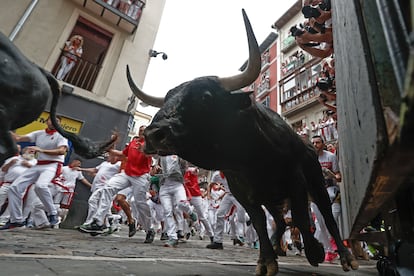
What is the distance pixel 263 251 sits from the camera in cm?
287

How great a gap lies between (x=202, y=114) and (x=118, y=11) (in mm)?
13378

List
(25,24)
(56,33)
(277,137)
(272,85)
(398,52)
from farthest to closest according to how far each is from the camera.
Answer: (272,85) < (56,33) < (25,24) < (277,137) < (398,52)

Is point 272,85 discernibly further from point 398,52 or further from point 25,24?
point 398,52

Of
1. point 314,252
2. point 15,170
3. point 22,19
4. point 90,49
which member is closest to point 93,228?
point 15,170

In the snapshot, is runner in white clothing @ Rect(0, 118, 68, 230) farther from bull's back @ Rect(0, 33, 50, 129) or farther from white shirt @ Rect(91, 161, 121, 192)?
bull's back @ Rect(0, 33, 50, 129)

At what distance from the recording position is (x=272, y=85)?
29.0 meters

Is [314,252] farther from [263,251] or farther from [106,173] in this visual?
[106,173]

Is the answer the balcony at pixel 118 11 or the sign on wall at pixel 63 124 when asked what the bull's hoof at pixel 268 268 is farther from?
the balcony at pixel 118 11

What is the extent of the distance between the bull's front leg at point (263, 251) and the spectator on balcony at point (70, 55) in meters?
11.8

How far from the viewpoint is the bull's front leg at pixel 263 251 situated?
272 centimetres

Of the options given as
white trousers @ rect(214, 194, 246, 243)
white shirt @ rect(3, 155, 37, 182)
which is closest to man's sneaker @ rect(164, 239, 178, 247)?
white trousers @ rect(214, 194, 246, 243)

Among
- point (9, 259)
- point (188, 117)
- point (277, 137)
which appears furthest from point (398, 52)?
point (9, 259)

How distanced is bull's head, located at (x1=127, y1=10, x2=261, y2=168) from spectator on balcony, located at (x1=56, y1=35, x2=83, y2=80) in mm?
11567

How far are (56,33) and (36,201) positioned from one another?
335 inches
